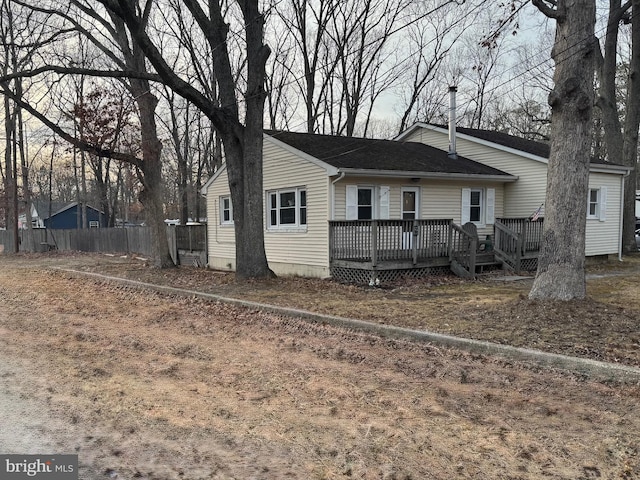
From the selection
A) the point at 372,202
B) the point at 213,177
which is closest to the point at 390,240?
the point at 372,202

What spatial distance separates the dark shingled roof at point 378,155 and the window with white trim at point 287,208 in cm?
134

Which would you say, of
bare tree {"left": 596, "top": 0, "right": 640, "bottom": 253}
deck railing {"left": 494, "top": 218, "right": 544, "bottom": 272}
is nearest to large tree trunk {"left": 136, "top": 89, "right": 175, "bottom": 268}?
deck railing {"left": 494, "top": 218, "right": 544, "bottom": 272}

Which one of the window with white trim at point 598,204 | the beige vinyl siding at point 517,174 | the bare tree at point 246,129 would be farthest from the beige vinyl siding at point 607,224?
the bare tree at point 246,129

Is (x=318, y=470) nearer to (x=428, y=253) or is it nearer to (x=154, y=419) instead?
(x=154, y=419)

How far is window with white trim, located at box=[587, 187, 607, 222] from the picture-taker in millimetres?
17609

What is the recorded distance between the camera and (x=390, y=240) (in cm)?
1298

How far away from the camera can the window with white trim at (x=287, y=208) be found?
48.8ft

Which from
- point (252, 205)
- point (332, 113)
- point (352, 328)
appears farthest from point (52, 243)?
point (352, 328)

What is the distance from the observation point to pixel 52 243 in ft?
109

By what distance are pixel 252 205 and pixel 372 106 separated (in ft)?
73.6

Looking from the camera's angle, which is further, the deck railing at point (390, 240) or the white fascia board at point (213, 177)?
the white fascia board at point (213, 177)

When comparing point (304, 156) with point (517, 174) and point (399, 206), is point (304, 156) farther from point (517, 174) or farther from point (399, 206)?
point (517, 174)

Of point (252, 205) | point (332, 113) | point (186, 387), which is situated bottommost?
point (186, 387)

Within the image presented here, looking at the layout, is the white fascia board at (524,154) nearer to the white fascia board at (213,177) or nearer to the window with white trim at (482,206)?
the window with white trim at (482,206)
